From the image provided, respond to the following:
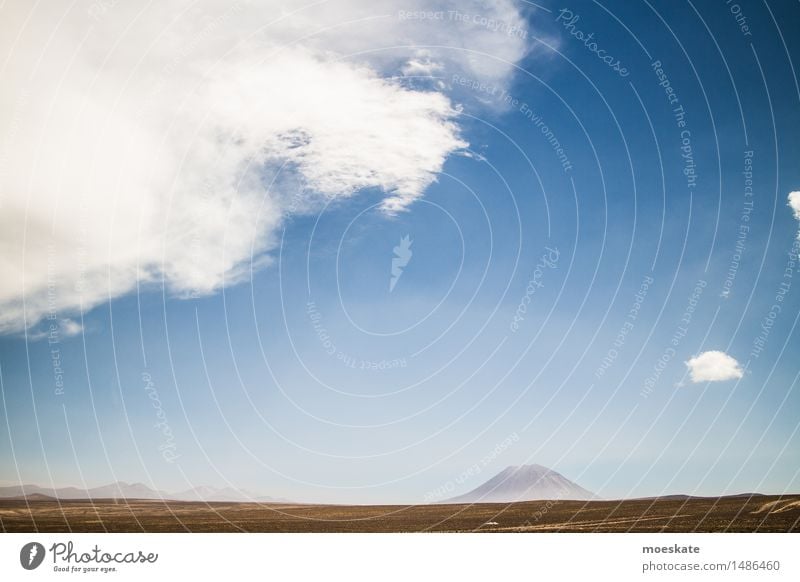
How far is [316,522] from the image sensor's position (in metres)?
26.8

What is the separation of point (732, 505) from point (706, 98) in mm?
23674

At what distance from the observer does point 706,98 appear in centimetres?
2148
